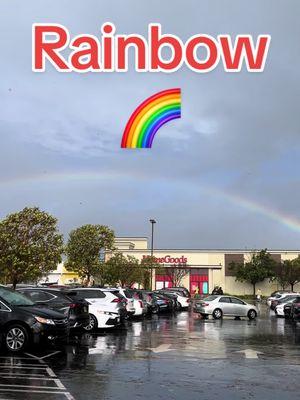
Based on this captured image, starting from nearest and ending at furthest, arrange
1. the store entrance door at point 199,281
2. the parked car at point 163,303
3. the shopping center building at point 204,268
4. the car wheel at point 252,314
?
the car wheel at point 252,314 → the parked car at point 163,303 → the shopping center building at point 204,268 → the store entrance door at point 199,281

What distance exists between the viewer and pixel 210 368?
11.5 metres

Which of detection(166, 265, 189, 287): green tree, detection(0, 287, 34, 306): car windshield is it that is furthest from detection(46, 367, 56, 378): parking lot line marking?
detection(166, 265, 189, 287): green tree

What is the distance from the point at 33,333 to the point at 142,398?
17.1 ft

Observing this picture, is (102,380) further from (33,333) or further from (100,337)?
(100,337)

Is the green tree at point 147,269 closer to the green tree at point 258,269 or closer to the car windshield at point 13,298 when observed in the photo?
the green tree at point 258,269

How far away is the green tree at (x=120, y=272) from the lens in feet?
175

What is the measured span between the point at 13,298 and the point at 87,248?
114 ft

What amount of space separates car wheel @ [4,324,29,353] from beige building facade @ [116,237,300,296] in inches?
2784

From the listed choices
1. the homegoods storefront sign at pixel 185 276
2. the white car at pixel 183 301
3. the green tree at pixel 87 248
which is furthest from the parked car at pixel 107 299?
the homegoods storefront sign at pixel 185 276

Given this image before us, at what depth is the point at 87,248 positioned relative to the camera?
159ft

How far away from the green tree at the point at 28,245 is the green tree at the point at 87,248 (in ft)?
50.1

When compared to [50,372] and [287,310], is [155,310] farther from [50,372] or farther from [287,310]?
[50,372]

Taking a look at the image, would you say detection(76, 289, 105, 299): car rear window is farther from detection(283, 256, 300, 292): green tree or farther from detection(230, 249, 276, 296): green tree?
detection(283, 256, 300, 292): green tree

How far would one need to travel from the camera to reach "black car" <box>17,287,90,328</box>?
16.2 m
